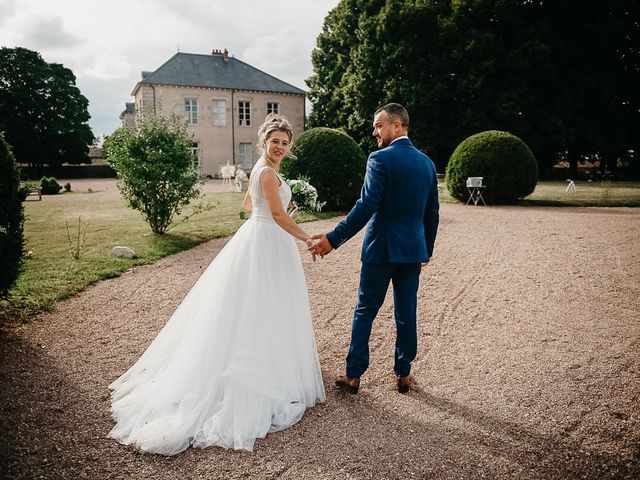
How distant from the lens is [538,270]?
6.92m

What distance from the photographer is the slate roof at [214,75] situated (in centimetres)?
3184

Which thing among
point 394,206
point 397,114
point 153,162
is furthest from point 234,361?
point 153,162

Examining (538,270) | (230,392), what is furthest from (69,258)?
(538,270)

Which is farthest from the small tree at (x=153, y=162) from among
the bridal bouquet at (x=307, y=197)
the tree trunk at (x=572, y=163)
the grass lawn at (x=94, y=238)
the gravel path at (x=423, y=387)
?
the tree trunk at (x=572, y=163)

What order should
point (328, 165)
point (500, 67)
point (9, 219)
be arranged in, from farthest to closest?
1. point (500, 67)
2. point (328, 165)
3. point (9, 219)

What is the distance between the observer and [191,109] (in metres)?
32.8

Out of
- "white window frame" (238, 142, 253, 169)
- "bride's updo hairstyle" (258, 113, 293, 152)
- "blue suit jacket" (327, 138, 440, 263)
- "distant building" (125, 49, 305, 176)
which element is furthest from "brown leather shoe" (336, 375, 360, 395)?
"white window frame" (238, 142, 253, 169)

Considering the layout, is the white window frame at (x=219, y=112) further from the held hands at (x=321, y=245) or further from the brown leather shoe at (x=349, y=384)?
the brown leather shoe at (x=349, y=384)

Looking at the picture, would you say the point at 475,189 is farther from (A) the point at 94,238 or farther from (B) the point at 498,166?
(A) the point at 94,238

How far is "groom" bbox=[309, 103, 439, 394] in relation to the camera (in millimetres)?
3164

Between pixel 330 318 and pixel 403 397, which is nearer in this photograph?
pixel 403 397

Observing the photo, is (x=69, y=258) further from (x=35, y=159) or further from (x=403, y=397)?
(x=35, y=159)

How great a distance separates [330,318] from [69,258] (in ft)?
17.0

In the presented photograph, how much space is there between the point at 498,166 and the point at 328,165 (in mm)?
6148
